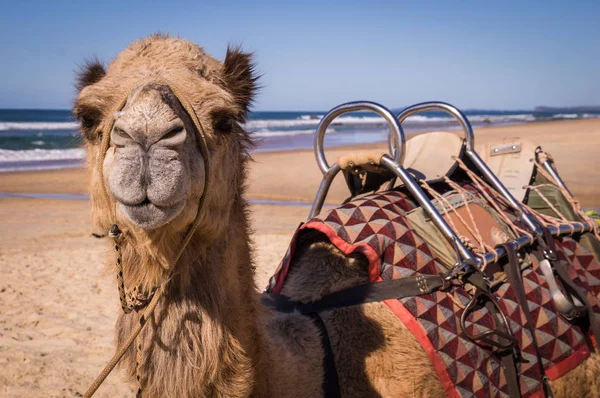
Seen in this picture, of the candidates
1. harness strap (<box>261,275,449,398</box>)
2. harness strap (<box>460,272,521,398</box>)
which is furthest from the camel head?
harness strap (<box>460,272,521,398</box>)

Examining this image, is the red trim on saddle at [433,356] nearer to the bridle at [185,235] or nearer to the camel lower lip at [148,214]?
the bridle at [185,235]

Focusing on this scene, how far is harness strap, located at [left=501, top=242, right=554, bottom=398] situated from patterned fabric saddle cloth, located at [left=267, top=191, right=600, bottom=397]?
21 millimetres

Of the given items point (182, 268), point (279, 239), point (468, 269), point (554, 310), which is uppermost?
point (182, 268)

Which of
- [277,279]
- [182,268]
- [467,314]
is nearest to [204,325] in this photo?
[182,268]

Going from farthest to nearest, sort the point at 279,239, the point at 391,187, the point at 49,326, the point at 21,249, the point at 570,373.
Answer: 1. the point at 279,239
2. the point at 21,249
3. the point at 49,326
4. the point at 391,187
5. the point at 570,373

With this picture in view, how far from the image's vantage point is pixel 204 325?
6.23ft

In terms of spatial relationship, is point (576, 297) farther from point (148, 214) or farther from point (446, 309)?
point (148, 214)

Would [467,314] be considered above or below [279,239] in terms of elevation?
above

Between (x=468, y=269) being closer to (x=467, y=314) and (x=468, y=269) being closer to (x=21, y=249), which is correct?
(x=467, y=314)

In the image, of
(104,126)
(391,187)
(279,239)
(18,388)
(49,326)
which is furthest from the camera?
(279,239)

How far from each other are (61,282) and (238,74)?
17.9 feet

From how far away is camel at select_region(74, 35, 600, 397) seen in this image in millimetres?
1632

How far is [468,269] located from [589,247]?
1.13 m

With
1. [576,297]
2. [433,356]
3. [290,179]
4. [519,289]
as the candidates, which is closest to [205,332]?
[433,356]
